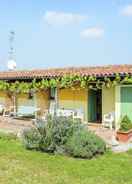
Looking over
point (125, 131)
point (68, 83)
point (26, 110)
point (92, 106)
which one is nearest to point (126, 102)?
point (125, 131)

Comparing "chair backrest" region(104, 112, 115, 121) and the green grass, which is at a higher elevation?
"chair backrest" region(104, 112, 115, 121)

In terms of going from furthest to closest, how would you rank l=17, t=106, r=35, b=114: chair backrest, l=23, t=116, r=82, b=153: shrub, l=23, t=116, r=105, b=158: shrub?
l=17, t=106, r=35, b=114: chair backrest → l=23, t=116, r=82, b=153: shrub → l=23, t=116, r=105, b=158: shrub

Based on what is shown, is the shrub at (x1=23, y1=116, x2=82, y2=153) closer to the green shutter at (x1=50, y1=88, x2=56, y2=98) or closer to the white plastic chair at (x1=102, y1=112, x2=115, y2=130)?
the white plastic chair at (x1=102, y1=112, x2=115, y2=130)

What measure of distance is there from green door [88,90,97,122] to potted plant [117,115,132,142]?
3.89 m

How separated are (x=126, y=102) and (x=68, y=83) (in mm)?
3589

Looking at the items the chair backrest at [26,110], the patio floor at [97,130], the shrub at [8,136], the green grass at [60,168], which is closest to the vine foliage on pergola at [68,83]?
the chair backrest at [26,110]

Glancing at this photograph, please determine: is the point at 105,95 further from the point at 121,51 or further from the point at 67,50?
the point at 67,50

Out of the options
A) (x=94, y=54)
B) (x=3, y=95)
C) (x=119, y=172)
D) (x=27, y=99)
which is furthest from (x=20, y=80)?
(x=119, y=172)

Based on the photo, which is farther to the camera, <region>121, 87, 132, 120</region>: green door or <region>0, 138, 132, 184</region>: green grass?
<region>121, 87, 132, 120</region>: green door

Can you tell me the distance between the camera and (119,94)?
58.7 ft

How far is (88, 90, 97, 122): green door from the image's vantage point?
20016 millimetres

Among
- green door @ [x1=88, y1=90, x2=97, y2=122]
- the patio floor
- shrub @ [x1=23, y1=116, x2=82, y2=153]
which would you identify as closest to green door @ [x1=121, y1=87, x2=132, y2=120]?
the patio floor

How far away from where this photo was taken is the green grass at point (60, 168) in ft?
28.6

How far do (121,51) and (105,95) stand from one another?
11.3 meters
